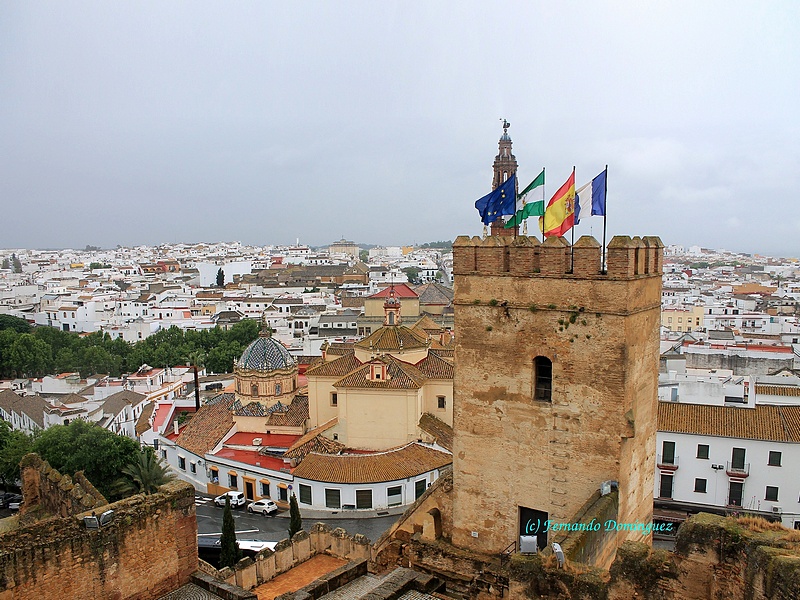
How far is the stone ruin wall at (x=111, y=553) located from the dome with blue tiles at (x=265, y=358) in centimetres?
2612

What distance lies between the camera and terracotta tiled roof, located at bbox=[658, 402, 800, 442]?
26703 millimetres

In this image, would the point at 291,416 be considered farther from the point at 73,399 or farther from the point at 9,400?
the point at 9,400

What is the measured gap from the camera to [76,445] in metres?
29.0

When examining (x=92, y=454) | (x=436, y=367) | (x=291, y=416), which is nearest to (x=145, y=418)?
(x=291, y=416)

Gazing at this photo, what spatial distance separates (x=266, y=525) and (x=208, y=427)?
33.8ft

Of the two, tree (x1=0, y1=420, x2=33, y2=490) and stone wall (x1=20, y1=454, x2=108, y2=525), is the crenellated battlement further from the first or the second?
tree (x1=0, y1=420, x2=33, y2=490)

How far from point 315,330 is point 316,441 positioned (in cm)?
4197

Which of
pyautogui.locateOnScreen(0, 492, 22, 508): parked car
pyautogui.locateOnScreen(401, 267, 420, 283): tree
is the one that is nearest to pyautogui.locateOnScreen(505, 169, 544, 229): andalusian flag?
pyautogui.locateOnScreen(0, 492, 22, 508): parked car

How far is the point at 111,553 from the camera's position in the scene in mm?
11055

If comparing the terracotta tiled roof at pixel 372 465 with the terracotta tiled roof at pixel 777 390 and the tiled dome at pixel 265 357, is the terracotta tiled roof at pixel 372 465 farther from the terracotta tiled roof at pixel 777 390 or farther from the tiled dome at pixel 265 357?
the terracotta tiled roof at pixel 777 390

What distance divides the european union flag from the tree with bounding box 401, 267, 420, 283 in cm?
12803

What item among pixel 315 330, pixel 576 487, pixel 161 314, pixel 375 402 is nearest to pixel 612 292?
pixel 576 487

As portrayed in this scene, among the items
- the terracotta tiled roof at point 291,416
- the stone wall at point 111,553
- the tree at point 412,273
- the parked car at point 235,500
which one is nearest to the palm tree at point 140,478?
the parked car at point 235,500

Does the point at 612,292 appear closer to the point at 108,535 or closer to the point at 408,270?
the point at 108,535
